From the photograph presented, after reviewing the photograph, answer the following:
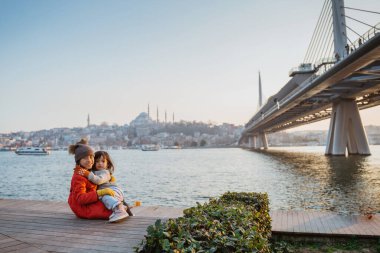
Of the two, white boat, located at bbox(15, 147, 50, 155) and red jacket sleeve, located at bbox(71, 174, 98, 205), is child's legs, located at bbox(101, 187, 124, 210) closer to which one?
red jacket sleeve, located at bbox(71, 174, 98, 205)

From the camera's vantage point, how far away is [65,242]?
421 cm

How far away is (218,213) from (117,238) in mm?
1412

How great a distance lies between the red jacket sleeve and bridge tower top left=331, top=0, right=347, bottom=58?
102ft

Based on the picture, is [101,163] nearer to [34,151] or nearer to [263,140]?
[263,140]

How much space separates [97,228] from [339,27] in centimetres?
3458

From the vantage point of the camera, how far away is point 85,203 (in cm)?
577

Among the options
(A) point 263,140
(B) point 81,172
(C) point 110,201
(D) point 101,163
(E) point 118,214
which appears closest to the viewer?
(E) point 118,214

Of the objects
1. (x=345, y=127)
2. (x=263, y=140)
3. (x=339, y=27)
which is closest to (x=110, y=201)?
(x=339, y=27)

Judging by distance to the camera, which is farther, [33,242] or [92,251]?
[33,242]

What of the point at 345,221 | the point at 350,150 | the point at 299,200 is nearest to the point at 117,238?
the point at 345,221

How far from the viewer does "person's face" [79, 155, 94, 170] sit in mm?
6020

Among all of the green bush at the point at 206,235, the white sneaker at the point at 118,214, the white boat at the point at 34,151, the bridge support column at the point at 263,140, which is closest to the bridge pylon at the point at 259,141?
the bridge support column at the point at 263,140

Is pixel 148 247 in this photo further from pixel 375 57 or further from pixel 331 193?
pixel 375 57

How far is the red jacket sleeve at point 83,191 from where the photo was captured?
227 inches
